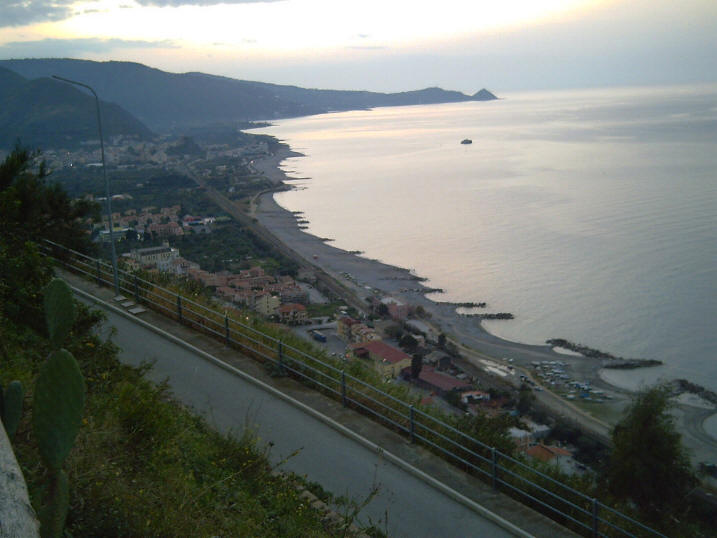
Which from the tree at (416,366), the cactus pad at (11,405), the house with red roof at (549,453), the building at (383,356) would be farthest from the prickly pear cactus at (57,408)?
the tree at (416,366)

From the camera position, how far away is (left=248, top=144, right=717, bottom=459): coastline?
16517 millimetres

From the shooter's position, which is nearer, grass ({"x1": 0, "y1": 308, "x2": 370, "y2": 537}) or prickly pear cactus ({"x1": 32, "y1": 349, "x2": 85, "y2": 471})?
prickly pear cactus ({"x1": 32, "y1": 349, "x2": 85, "y2": 471})

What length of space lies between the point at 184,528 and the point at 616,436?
720 centimetres

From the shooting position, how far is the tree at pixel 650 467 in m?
7.55

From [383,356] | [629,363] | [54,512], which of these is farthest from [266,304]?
[54,512]

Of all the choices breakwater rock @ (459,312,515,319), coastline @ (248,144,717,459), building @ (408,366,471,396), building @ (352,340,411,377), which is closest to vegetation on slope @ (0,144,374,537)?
building @ (352,340,411,377)

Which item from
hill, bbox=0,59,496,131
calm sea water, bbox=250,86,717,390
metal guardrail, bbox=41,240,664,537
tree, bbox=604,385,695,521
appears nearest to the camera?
metal guardrail, bbox=41,240,664,537

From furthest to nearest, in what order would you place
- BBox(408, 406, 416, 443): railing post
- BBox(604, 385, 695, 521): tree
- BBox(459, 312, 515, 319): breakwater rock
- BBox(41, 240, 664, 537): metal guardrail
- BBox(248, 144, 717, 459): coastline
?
BBox(459, 312, 515, 319): breakwater rock
BBox(248, 144, 717, 459): coastline
BBox(604, 385, 695, 521): tree
BBox(408, 406, 416, 443): railing post
BBox(41, 240, 664, 537): metal guardrail

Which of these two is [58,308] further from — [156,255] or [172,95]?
[172,95]

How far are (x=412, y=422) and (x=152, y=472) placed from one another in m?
2.70

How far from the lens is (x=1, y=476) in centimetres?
207

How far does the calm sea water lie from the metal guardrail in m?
13.4

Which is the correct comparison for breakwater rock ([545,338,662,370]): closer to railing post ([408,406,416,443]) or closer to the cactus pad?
railing post ([408,406,416,443])

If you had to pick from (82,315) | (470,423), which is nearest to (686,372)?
(470,423)
